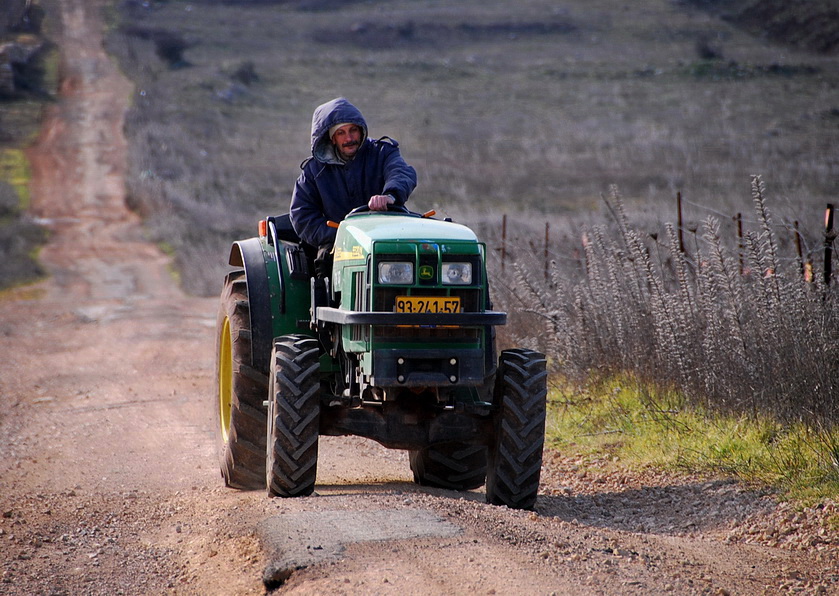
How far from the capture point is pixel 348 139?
6715mm

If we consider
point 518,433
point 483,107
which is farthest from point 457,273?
point 483,107

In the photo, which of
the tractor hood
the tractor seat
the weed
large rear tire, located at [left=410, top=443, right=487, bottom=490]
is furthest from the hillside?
the tractor hood

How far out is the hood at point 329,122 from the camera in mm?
6586

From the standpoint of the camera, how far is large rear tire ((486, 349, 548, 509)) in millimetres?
5848

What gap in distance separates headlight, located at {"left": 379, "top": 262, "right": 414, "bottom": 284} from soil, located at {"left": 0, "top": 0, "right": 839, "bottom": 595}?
4.25 feet

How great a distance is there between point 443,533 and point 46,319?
15182mm

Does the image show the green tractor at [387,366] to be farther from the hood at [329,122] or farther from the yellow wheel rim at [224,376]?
the yellow wheel rim at [224,376]

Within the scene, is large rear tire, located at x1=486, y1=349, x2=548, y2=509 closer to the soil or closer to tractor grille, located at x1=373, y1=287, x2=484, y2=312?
the soil

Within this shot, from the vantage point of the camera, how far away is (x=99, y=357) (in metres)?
13.8

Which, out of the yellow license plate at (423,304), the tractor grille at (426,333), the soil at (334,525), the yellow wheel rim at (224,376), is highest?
the yellow license plate at (423,304)

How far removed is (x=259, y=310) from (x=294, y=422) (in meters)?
1.17

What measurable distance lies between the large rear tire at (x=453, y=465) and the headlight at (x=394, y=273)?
1651 millimetres

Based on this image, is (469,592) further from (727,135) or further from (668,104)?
(668,104)


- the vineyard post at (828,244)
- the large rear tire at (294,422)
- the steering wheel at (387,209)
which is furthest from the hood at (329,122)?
the vineyard post at (828,244)
